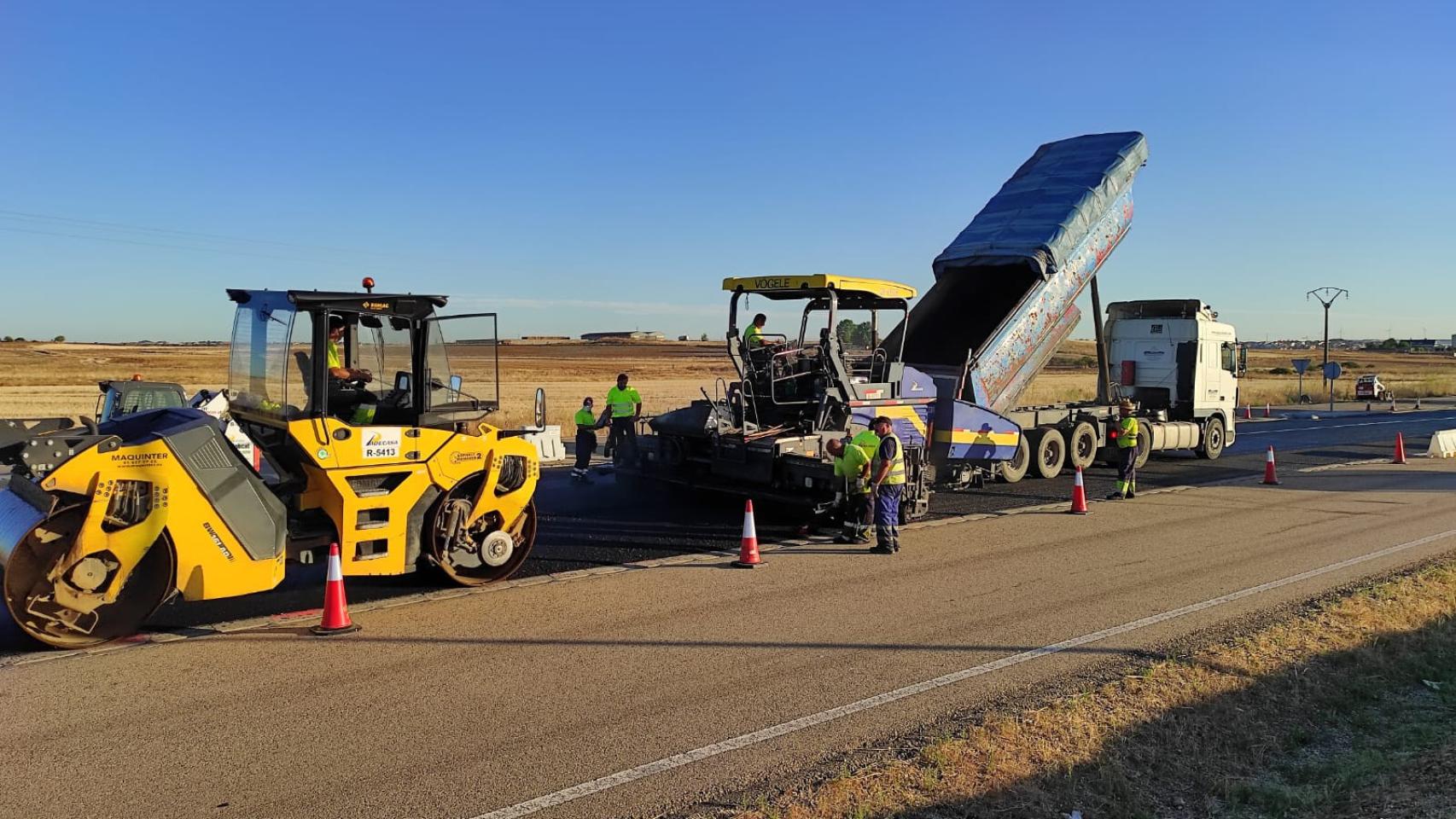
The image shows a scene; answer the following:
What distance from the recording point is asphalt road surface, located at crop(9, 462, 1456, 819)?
178 inches

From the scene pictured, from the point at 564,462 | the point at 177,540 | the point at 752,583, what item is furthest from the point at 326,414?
the point at 564,462

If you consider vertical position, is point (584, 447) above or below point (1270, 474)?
above

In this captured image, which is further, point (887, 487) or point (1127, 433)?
point (1127, 433)

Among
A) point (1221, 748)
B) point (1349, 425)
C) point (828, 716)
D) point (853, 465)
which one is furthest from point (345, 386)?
point (1349, 425)

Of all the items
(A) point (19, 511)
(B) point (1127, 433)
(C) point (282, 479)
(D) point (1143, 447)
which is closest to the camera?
(A) point (19, 511)

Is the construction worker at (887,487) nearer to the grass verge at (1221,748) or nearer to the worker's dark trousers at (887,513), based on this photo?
the worker's dark trousers at (887,513)

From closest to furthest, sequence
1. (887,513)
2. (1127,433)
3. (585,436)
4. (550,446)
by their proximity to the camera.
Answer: (887,513)
(1127,433)
(585,436)
(550,446)

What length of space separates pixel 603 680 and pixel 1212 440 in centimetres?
1696

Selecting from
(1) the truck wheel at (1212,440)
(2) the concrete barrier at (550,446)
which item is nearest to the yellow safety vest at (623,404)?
(2) the concrete barrier at (550,446)

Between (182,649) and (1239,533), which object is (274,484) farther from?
(1239,533)

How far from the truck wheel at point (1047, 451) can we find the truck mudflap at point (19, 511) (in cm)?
1323

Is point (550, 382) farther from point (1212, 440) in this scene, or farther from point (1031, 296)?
point (1031, 296)

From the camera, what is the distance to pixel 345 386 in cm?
743

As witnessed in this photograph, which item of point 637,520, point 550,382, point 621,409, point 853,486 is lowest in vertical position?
point 637,520
